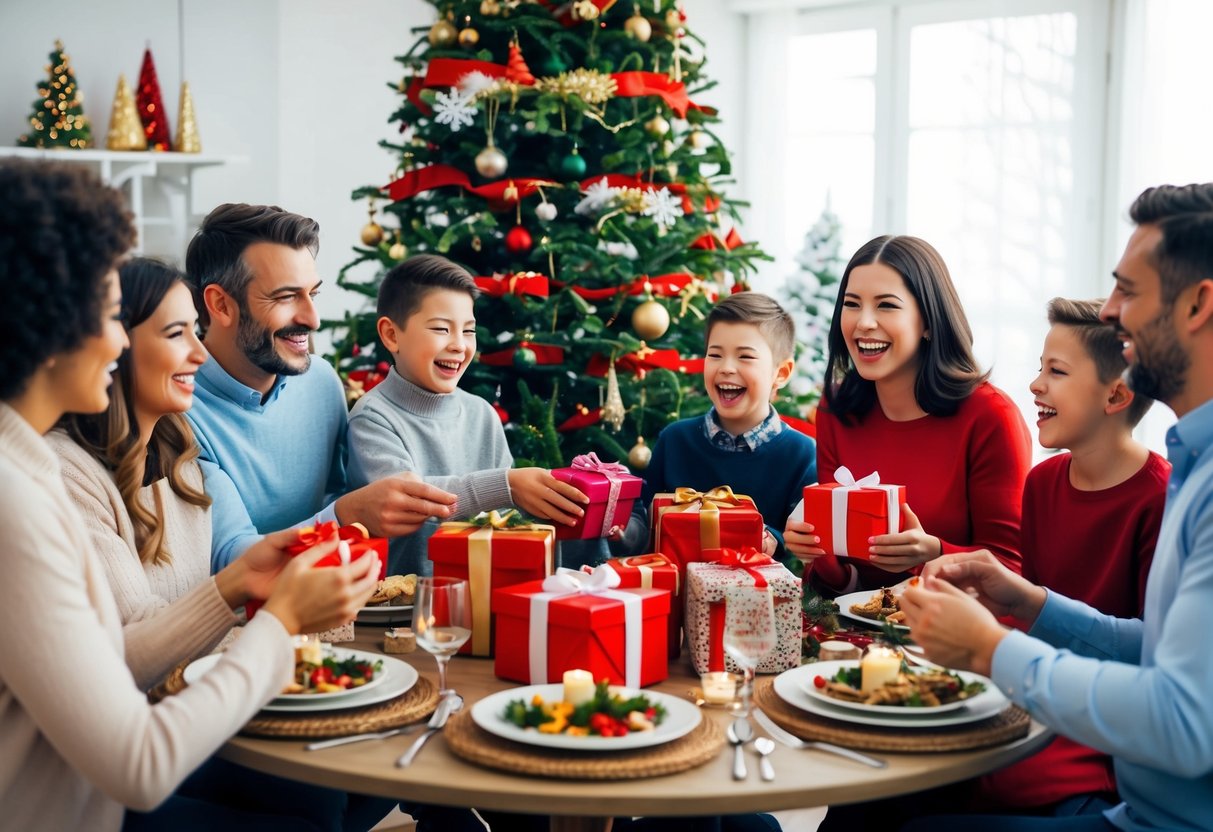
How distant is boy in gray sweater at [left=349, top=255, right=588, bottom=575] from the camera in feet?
9.09

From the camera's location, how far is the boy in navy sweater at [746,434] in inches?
116

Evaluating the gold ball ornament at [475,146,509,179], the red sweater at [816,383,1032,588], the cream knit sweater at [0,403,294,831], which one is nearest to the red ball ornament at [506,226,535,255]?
the gold ball ornament at [475,146,509,179]

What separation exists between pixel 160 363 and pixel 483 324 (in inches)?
75.1

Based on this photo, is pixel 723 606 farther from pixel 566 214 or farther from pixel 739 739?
pixel 566 214

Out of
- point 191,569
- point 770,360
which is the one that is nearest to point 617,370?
point 770,360

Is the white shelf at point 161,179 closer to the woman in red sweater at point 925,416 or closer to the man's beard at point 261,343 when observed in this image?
the man's beard at point 261,343

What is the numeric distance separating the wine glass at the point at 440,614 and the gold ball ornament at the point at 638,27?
251cm

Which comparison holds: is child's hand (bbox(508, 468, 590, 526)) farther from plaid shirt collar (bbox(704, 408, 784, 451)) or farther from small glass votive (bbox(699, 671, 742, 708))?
plaid shirt collar (bbox(704, 408, 784, 451))

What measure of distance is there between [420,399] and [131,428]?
98cm

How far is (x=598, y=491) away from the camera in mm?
2191

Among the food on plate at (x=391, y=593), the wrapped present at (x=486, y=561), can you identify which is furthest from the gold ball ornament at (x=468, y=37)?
the wrapped present at (x=486, y=561)

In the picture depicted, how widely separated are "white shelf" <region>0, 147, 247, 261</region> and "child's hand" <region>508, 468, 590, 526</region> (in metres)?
3.72

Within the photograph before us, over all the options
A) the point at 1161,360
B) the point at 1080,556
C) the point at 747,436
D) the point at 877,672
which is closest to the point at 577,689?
the point at 877,672

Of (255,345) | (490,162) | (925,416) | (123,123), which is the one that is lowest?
(925,416)
